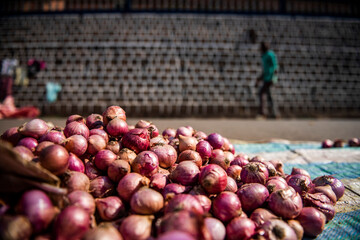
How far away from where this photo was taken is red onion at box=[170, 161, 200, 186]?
110cm

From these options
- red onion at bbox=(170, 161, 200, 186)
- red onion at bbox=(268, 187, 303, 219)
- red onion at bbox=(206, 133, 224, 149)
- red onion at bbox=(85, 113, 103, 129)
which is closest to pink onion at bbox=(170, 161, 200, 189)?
red onion at bbox=(170, 161, 200, 186)

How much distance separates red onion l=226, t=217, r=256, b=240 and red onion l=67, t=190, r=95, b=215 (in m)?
0.58

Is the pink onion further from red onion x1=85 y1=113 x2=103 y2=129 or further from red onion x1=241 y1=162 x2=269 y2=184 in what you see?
red onion x1=85 y1=113 x2=103 y2=129

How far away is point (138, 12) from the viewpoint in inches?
382

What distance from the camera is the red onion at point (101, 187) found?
106 centimetres

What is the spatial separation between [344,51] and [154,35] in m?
8.37

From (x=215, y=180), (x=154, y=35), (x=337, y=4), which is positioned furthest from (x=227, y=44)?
(x=215, y=180)

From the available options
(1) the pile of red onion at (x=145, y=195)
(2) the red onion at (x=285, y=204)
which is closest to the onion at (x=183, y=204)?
(1) the pile of red onion at (x=145, y=195)

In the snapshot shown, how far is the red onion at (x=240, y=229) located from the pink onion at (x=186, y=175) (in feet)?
0.90

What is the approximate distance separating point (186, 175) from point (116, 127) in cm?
55

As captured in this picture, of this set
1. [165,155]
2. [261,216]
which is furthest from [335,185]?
[165,155]

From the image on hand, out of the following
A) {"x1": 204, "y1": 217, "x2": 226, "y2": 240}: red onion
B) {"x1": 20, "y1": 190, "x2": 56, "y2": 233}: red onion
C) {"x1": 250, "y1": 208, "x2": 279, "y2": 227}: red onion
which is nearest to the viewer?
{"x1": 20, "y1": 190, "x2": 56, "y2": 233}: red onion

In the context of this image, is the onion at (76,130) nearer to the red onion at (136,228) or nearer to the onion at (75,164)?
the onion at (75,164)

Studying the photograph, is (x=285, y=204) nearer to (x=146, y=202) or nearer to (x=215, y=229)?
(x=215, y=229)
